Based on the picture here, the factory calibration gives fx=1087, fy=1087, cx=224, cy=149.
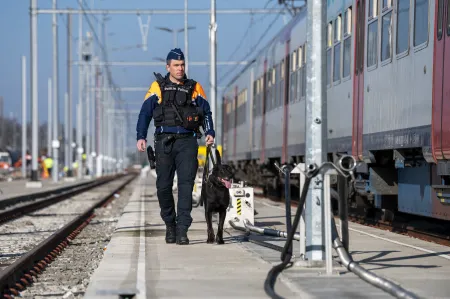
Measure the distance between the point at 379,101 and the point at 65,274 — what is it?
580 cm

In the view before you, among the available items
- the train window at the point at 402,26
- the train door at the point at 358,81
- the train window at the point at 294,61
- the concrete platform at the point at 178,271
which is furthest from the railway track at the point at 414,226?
the train window at the point at 294,61

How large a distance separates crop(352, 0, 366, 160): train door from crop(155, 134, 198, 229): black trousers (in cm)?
486

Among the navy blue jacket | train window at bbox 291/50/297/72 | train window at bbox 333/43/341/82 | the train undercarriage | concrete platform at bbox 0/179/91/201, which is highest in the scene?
train window at bbox 291/50/297/72

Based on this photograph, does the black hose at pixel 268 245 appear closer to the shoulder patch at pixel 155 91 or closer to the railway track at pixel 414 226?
the shoulder patch at pixel 155 91

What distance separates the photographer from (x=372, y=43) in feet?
53.0

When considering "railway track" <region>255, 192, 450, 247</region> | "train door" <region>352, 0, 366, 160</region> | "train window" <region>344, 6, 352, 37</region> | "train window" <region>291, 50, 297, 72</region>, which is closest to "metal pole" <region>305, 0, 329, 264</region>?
"railway track" <region>255, 192, 450, 247</region>

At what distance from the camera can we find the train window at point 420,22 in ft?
43.3

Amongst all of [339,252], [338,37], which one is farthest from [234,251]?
[338,37]

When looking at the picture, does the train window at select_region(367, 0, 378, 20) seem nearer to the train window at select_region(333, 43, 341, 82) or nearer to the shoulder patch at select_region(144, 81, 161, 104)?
the train window at select_region(333, 43, 341, 82)

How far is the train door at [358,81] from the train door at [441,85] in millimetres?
4086

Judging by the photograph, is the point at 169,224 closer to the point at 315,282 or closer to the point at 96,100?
the point at 315,282

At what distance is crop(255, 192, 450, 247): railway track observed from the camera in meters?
14.7

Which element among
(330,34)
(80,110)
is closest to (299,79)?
(330,34)

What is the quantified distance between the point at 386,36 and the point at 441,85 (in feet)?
10.2
